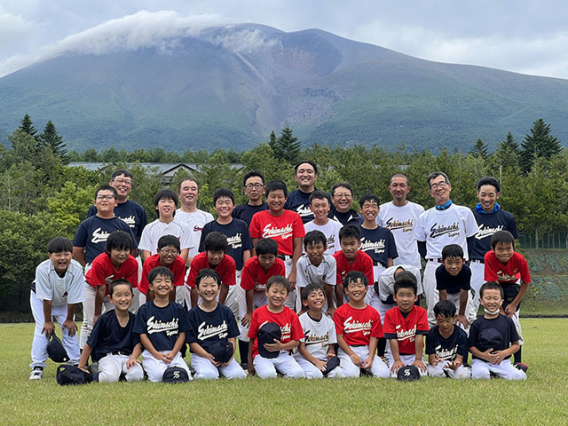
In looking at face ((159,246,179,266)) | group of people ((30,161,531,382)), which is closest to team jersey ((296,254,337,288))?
group of people ((30,161,531,382))

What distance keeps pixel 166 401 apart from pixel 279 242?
11.7 feet

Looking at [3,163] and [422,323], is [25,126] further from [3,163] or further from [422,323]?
[422,323]

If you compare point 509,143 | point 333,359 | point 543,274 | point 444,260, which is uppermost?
point 509,143

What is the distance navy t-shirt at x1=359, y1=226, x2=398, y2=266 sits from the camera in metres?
8.98

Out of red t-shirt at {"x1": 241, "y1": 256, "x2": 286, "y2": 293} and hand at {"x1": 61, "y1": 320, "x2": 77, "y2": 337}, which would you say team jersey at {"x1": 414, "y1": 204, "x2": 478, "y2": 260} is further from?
hand at {"x1": 61, "y1": 320, "x2": 77, "y2": 337}

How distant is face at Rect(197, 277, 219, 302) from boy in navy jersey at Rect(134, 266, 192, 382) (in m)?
0.37

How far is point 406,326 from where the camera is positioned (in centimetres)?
789

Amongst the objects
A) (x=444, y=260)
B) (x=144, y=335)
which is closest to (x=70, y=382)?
(x=144, y=335)

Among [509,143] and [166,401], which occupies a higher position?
[509,143]

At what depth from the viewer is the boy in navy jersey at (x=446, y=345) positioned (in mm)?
7719

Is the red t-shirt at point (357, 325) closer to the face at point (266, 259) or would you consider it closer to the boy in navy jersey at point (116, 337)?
the face at point (266, 259)

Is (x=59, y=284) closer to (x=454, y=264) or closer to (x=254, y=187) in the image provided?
(x=254, y=187)

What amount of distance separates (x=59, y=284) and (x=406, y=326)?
4.84m

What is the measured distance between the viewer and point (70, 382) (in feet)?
23.3
